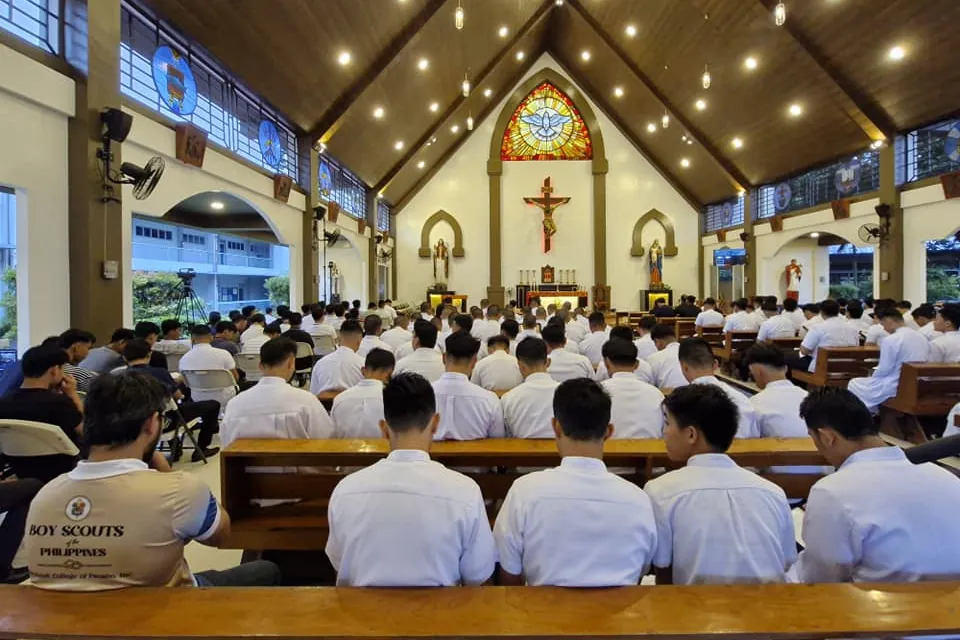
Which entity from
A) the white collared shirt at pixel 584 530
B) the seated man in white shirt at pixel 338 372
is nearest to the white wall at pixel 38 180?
the seated man in white shirt at pixel 338 372

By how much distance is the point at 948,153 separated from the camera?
9398 millimetres

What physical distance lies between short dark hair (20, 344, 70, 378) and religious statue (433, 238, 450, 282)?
1483cm

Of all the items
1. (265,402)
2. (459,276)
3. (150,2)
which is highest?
(150,2)

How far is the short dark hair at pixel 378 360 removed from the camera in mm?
3188

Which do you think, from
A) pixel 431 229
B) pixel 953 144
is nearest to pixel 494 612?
pixel 953 144

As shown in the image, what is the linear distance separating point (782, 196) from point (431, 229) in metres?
9.40

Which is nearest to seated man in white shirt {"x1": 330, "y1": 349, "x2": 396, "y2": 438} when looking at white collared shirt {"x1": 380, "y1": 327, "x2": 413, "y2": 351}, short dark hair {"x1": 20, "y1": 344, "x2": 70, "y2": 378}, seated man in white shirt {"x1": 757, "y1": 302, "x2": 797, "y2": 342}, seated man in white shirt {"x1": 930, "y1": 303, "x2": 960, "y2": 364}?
short dark hair {"x1": 20, "y1": 344, "x2": 70, "y2": 378}

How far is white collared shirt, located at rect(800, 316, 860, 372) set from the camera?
649 cm

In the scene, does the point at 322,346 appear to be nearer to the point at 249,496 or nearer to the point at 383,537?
the point at 249,496

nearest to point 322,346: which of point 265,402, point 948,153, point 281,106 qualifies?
point 281,106

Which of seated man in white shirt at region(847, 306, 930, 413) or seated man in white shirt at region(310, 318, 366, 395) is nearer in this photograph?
seated man in white shirt at region(310, 318, 366, 395)

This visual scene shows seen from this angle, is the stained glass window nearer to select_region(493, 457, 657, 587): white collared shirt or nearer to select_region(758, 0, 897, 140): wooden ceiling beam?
select_region(758, 0, 897, 140): wooden ceiling beam

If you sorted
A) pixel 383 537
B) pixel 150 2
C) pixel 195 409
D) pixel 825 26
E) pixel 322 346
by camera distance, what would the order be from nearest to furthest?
pixel 383 537 < pixel 195 409 < pixel 150 2 < pixel 322 346 < pixel 825 26

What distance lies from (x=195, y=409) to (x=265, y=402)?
2257 millimetres
